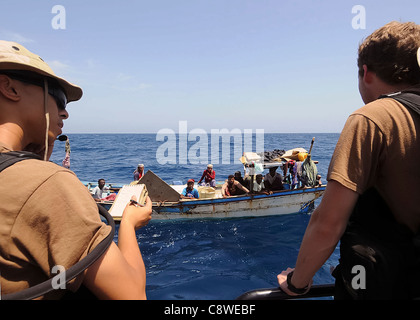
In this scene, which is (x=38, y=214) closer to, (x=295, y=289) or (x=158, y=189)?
(x=295, y=289)

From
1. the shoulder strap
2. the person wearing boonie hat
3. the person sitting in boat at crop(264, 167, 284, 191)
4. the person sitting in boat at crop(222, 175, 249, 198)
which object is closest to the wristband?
the person wearing boonie hat

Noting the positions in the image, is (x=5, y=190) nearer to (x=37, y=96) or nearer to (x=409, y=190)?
(x=37, y=96)

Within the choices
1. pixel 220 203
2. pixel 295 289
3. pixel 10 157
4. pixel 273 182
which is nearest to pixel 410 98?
pixel 295 289

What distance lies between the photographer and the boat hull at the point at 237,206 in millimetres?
13258

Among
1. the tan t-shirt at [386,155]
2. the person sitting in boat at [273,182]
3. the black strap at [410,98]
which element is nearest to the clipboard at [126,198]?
the tan t-shirt at [386,155]

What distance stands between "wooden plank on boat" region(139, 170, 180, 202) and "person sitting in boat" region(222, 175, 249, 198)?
286 cm

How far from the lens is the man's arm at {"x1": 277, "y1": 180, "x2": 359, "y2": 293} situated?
1.36 m

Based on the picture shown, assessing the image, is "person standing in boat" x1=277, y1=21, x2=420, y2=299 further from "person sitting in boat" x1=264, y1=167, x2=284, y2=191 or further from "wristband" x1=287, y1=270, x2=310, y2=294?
"person sitting in boat" x1=264, y1=167, x2=284, y2=191

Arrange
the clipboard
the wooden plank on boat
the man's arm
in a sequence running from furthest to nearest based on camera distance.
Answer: the wooden plank on boat
the clipboard
the man's arm

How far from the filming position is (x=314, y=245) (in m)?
1.46

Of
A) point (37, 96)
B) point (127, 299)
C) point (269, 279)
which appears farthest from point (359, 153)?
point (269, 279)

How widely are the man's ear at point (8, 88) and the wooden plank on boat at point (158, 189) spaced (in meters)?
11.9

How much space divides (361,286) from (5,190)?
6.27 ft

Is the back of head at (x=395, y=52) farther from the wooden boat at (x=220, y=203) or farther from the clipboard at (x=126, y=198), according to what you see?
the wooden boat at (x=220, y=203)
